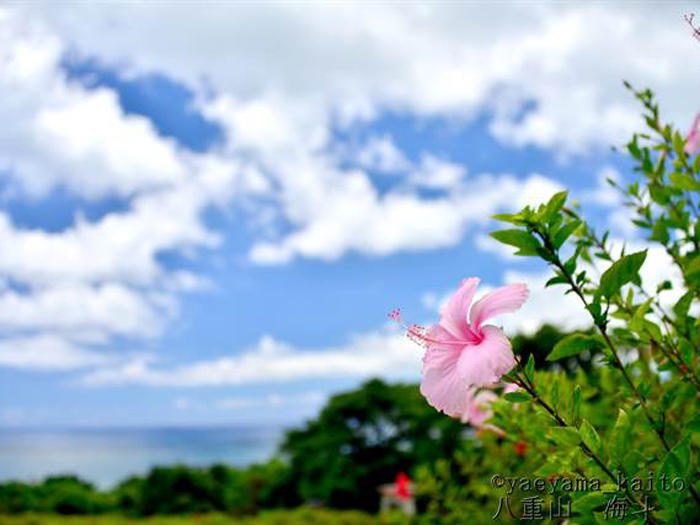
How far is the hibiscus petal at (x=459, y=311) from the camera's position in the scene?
1.00 meters

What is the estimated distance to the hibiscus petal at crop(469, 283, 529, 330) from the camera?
3.17ft

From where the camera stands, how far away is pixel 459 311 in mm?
1004

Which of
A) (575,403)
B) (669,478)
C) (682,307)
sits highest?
(682,307)

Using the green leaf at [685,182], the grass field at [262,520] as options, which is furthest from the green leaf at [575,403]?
the grass field at [262,520]

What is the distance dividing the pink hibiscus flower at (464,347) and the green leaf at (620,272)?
0.41ft

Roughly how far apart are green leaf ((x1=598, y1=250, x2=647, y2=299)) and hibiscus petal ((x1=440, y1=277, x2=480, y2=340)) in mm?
189

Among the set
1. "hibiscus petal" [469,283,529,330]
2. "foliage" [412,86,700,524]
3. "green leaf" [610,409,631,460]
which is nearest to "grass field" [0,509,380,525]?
"foliage" [412,86,700,524]

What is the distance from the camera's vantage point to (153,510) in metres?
8.88

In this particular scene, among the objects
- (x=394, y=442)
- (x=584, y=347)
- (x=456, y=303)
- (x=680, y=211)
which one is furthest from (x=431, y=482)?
(x=394, y=442)

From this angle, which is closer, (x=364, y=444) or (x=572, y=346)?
(x=572, y=346)

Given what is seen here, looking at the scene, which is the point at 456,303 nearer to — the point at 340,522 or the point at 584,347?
the point at 584,347

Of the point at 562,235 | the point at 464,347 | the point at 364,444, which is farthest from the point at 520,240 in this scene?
the point at 364,444

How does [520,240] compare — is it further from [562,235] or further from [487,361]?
[487,361]

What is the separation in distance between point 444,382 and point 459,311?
120mm
